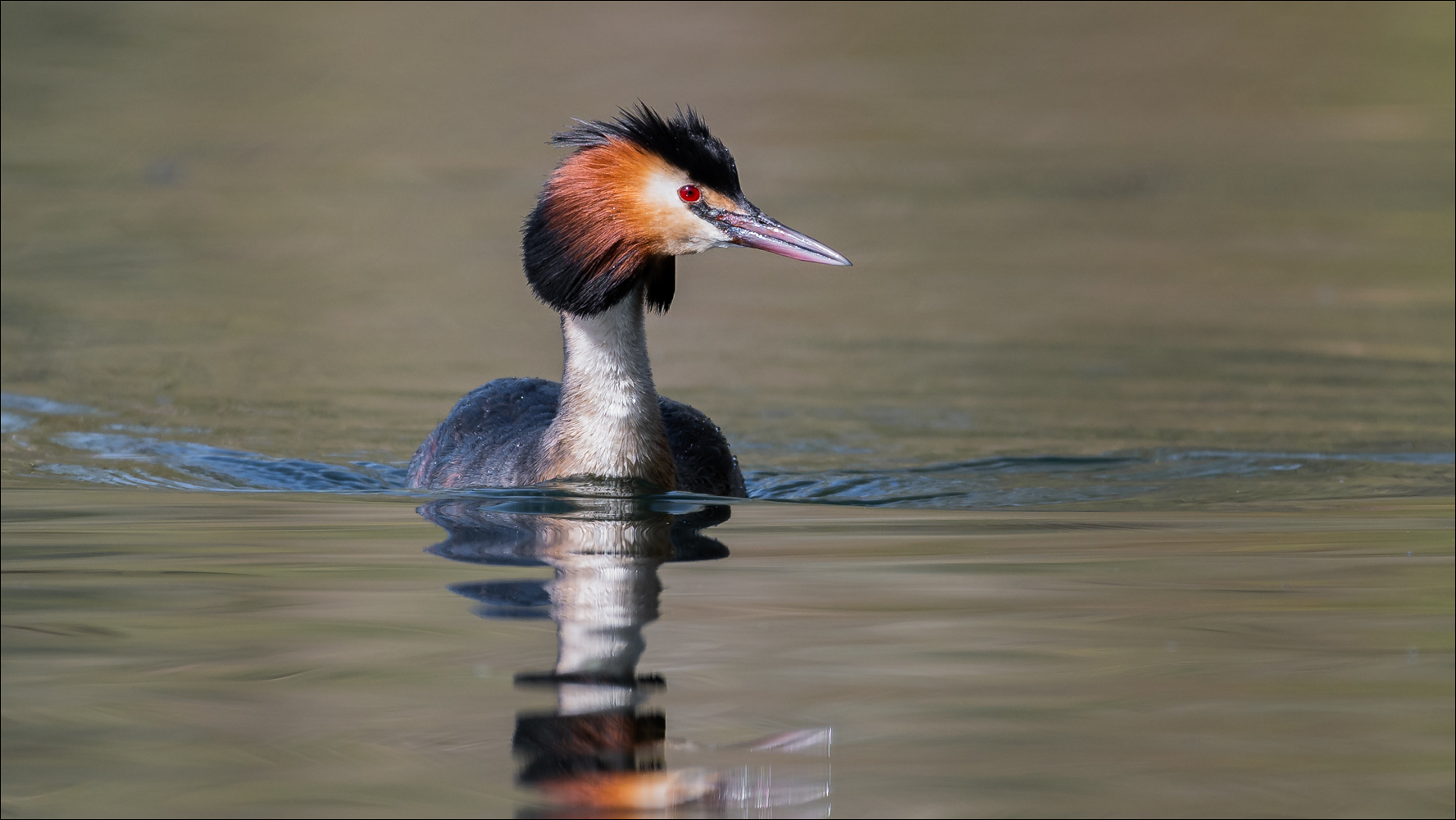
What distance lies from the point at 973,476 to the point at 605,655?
4248 mm

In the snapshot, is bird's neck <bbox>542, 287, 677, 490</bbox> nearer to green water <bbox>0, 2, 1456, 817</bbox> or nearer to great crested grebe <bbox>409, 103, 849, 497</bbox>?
great crested grebe <bbox>409, 103, 849, 497</bbox>

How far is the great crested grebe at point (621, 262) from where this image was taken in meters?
7.96

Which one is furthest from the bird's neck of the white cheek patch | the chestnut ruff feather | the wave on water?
the wave on water

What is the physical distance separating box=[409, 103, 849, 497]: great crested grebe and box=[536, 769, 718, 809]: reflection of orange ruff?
305 centimetres

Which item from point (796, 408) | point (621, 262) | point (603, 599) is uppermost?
point (621, 262)

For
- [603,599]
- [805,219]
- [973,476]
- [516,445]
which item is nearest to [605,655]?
[603,599]

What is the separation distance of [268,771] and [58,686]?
1046mm

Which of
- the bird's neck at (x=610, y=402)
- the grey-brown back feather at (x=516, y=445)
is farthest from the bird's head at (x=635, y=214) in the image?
the grey-brown back feather at (x=516, y=445)

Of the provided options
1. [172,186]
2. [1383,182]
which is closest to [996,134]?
[1383,182]

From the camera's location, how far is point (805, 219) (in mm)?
16125

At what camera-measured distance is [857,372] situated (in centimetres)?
1245

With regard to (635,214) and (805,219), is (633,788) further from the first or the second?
(805,219)

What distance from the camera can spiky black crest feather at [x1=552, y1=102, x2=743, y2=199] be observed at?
7941mm

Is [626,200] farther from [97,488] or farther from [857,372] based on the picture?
[857,372]
